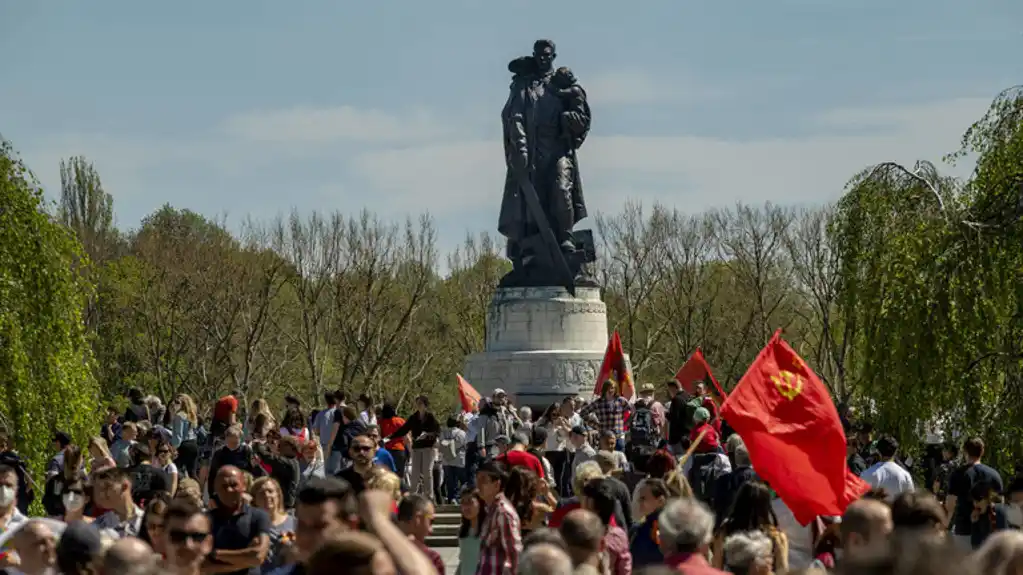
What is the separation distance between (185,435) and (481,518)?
464 inches

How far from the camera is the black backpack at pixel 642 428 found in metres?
24.9

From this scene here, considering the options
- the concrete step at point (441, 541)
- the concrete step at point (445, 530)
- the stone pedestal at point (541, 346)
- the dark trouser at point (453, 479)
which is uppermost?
the stone pedestal at point (541, 346)

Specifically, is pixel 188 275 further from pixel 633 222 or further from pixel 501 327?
pixel 501 327

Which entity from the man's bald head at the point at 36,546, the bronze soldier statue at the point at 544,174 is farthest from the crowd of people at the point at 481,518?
the bronze soldier statue at the point at 544,174

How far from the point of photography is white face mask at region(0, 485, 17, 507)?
427 inches

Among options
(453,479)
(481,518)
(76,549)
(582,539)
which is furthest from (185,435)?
(76,549)

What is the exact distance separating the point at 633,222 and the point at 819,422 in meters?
50.9

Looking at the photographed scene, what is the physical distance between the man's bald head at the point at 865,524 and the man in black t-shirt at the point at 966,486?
7.24 metres

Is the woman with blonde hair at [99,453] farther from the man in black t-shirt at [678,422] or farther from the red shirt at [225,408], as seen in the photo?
the man in black t-shirt at [678,422]

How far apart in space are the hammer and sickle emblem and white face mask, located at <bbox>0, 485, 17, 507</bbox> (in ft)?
16.1

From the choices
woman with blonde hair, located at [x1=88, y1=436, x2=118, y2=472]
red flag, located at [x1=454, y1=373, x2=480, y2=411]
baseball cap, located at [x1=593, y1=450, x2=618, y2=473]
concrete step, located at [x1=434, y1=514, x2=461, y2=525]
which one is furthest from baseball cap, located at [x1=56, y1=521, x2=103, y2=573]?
red flag, located at [x1=454, y1=373, x2=480, y2=411]

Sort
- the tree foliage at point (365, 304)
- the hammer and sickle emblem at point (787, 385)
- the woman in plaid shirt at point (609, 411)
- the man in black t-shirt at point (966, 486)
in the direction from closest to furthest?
the hammer and sickle emblem at point (787, 385) < the man in black t-shirt at point (966, 486) < the woman in plaid shirt at point (609, 411) < the tree foliage at point (365, 304)

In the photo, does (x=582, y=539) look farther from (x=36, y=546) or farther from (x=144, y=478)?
(x=144, y=478)

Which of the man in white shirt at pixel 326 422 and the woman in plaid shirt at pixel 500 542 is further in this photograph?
the man in white shirt at pixel 326 422
